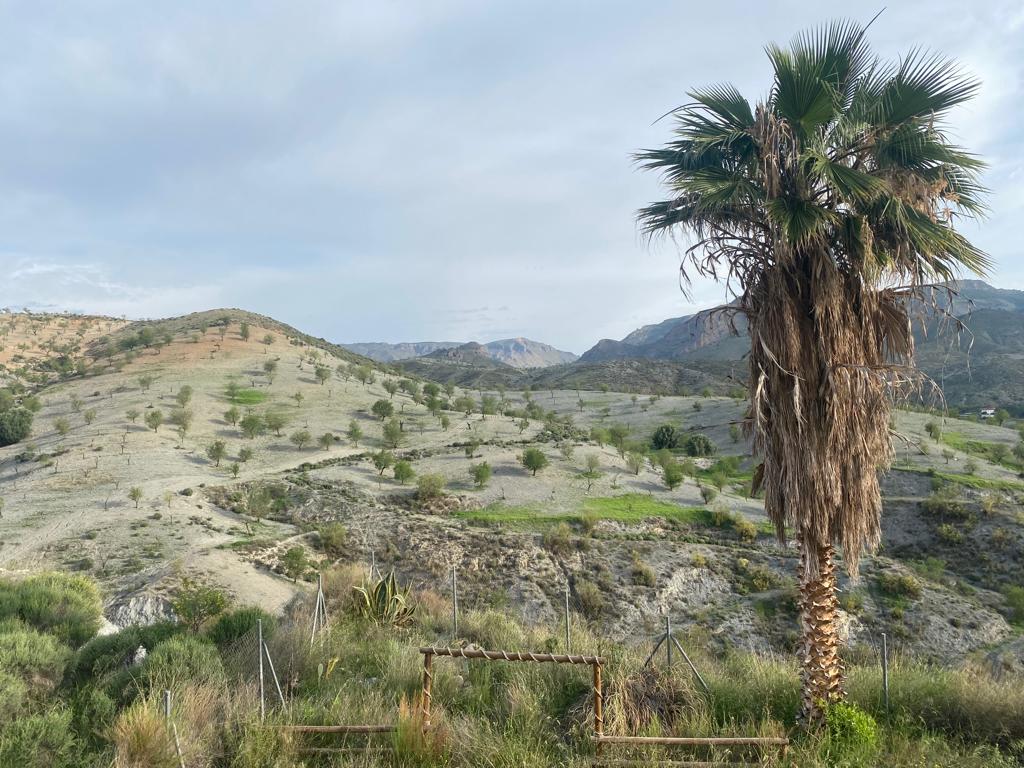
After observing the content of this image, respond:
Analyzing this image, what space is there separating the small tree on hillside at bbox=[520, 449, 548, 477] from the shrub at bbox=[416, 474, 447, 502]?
7.17 meters

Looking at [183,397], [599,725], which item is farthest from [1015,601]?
[183,397]

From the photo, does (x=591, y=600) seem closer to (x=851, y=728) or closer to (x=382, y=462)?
(x=851, y=728)

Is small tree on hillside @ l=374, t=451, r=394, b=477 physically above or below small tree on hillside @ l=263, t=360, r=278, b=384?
below

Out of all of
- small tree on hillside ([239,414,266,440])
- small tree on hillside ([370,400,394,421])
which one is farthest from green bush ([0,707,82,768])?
small tree on hillside ([370,400,394,421])

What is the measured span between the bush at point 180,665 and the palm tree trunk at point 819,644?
7.37 metres

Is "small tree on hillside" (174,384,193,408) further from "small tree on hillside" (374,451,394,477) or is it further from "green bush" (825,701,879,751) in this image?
"green bush" (825,701,879,751)

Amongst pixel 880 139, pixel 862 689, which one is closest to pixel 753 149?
pixel 880 139

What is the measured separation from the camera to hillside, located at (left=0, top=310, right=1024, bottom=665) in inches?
893

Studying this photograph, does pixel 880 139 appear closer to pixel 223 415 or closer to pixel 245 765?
pixel 245 765

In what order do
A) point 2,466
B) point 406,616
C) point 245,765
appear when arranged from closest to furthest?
1. point 245,765
2. point 406,616
3. point 2,466

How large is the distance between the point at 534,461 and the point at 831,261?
3555 cm

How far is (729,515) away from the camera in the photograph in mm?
33531

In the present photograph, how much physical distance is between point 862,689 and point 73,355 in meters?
108

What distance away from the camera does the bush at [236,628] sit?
10.1m
